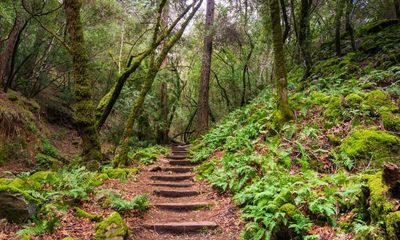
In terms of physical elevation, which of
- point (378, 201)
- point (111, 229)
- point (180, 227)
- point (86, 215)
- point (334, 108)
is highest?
point (334, 108)

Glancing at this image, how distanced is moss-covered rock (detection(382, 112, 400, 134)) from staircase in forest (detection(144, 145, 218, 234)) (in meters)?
4.13

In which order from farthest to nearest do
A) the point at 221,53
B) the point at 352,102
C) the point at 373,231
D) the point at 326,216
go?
1. the point at 221,53
2. the point at 352,102
3. the point at 326,216
4. the point at 373,231

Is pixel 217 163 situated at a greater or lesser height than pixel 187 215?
greater

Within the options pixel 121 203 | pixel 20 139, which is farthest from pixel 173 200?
pixel 20 139

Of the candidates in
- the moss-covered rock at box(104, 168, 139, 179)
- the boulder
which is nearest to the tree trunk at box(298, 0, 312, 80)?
the moss-covered rock at box(104, 168, 139, 179)

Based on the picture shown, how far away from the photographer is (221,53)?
72.9 ft

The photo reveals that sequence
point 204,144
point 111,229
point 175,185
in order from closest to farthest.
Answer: point 111,229, point 175,185, point 204,144

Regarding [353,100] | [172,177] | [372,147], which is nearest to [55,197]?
[172,177]

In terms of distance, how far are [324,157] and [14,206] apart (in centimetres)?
564

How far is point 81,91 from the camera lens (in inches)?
349

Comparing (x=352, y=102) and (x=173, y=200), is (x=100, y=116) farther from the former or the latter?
(x=352, y=102)

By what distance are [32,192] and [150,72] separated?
254 inches

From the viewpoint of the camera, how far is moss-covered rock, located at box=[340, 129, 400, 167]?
6262mm

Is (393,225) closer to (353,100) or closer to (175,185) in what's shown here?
(353,100)
